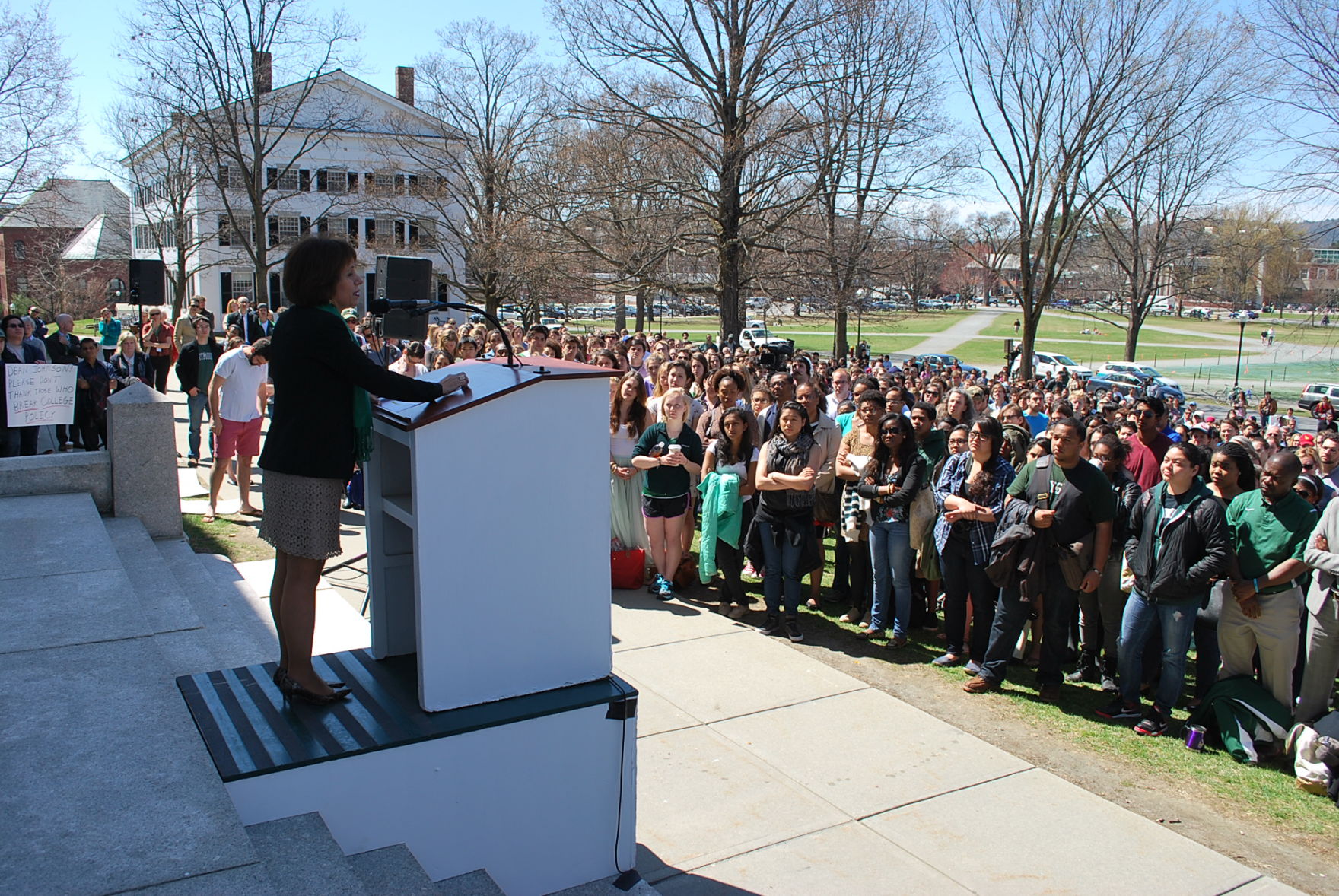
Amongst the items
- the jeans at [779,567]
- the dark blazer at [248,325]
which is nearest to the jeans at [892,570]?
the jeans at [779,567]

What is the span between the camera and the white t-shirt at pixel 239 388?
357 inches

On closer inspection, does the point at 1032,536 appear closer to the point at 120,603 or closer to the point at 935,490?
the point at 935,490

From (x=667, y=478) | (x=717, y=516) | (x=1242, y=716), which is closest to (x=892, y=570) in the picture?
(x=717, y=516)

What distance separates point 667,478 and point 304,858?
561cm

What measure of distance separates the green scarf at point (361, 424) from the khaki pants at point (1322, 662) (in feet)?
18.1

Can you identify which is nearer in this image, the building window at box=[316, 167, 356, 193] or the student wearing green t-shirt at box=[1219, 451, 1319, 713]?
the student wearing green t-shirt at box=[1219, 451, 1319, 713]

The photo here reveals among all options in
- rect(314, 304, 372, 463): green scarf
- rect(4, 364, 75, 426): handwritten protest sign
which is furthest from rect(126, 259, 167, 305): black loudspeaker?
rect(314, 304, 372, 463): green scarf

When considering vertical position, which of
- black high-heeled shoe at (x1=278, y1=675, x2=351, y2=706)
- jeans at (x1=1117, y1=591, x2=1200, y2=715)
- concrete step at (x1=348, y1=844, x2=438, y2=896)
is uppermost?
black high-heeled shoe at (x1=278, y1=675, x2=351, y2=706)

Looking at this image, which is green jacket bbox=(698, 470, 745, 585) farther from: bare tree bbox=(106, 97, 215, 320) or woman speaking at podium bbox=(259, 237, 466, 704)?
bare tree bbox=(106, 97, 215, 320)

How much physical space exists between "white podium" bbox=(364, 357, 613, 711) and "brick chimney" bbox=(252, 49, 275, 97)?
97.2 feet

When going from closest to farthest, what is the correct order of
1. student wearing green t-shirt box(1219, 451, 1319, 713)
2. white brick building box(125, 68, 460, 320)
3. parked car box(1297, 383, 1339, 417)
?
student wearing green t-shirt box(1219, 451, 1319, 713) < parked car box(1297, 383, 1339, 417) < white brick building box(125, 68, 460, 320)

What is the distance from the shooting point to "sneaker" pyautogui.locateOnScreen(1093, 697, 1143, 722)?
19.9 feet

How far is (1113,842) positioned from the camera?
4.52m

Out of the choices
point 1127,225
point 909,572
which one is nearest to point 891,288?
point 909,572
